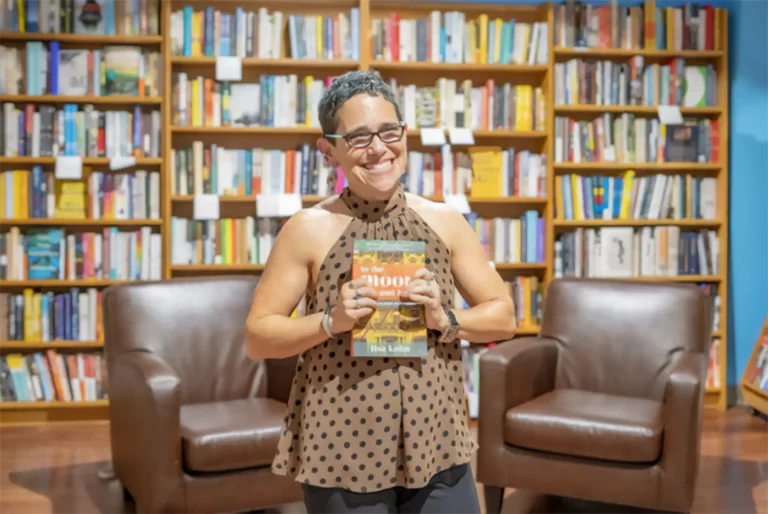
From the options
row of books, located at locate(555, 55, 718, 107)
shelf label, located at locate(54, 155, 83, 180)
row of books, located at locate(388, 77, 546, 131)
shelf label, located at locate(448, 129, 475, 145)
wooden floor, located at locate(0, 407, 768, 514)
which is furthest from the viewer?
row of books, located at locate(555, 55, 718, 107)

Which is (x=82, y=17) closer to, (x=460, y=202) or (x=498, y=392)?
(x=460, y=202)

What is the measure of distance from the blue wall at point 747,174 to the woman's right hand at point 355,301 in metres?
3.89

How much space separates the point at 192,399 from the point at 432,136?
1954 mm

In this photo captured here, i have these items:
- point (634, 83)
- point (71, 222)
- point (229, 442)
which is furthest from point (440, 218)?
point (634, 83)

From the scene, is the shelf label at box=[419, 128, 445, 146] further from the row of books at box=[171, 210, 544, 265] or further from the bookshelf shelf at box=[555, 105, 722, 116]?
the bookshelf shelf at box=[555, 105, 722, 116]

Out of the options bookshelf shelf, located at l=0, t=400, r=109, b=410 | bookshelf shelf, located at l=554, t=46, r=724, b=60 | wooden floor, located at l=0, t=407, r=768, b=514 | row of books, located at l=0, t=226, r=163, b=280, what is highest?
bookshelf shelf, located at l=554, t=46, r=724, b=60

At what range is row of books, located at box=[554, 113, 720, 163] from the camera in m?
4.91

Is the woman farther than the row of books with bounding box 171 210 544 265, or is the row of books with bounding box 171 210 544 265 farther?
the row of books with bounding box 171 210 544 265

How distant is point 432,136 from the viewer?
184 inches

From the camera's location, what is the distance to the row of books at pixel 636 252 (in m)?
4.94

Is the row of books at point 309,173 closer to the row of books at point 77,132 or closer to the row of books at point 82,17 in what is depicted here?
the row of books at point 77,132

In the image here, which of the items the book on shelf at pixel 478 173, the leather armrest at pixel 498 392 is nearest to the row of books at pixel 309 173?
the book on shelf at pixel 478 173

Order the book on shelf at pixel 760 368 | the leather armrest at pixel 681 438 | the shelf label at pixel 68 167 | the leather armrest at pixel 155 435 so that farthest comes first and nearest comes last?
the shelf label at pixel 68 167 → the book on shelf at pixel 760 368 → the leather armrest at pixel 681 438 → the leather armrest at pixel 155 435

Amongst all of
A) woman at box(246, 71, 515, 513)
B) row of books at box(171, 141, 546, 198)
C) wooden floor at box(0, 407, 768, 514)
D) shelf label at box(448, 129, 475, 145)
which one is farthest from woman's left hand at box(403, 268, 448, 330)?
shelf label at box(448, 129, 475, 145)
